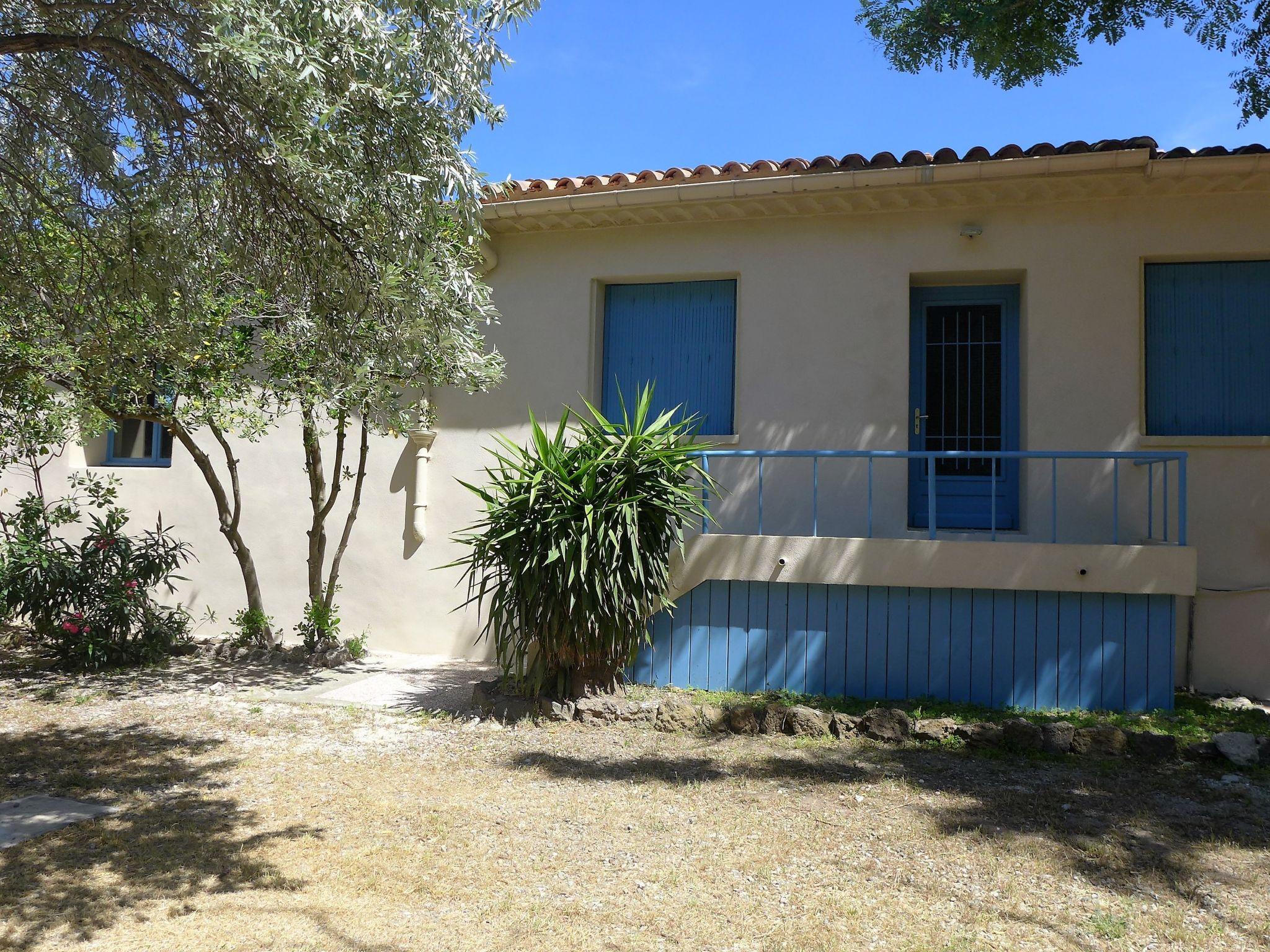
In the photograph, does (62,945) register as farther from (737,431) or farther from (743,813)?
(737,431)

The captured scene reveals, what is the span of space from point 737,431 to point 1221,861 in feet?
15.8

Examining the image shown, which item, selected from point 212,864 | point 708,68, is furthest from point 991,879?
point 708,68

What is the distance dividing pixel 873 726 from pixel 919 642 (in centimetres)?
111

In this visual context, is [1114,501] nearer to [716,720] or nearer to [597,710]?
[716,720]

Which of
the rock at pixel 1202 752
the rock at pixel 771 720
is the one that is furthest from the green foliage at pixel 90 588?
the rock at pixel 1202 752

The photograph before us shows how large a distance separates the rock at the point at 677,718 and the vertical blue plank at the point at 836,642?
125 cm

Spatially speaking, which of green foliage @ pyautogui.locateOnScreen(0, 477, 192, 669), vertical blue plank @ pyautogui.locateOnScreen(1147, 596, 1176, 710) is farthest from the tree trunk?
vertical blue plank @ pyautogui.locateOnScreen(1147, 596, 1176, 710)

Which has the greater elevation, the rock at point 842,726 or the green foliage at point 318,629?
the green foliage at point 318,629

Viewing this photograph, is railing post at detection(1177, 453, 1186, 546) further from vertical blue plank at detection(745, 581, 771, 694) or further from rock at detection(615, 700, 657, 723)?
rock at detection(615, 700, 657, 723)

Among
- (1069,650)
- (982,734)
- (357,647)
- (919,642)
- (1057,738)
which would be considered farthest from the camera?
(357,647)

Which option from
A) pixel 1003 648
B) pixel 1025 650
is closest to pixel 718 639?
pixel 1003 648

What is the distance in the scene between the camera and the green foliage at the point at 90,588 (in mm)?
7844

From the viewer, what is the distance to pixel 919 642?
6.75 meters

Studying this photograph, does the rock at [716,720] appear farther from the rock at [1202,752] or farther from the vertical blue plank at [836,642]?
the rock at [1202,752]
